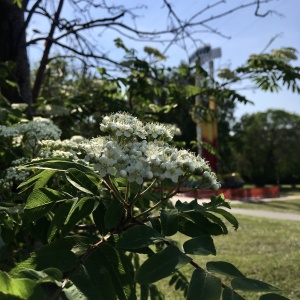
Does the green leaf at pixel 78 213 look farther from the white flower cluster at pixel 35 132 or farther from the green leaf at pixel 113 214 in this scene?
the white flower cluster at pixel 35 132

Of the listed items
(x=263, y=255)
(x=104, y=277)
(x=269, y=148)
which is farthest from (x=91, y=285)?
(x=269, y=148)

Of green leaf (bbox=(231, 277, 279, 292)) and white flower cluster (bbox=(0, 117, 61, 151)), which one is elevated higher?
white flower cluster (bbox=(0, 117, 61, 151))

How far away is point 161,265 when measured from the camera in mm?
950

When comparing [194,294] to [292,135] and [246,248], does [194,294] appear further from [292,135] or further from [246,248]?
→ [292,135]

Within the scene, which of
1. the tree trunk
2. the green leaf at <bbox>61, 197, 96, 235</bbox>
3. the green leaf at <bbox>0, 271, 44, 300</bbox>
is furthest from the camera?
the tree trunk

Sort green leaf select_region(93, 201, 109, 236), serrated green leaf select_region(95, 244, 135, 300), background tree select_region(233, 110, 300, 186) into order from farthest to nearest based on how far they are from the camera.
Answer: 1. background tree select_region(233, 110, 300, 186)
2. green leaf select_region(93, 201, 109, 236)
3. serrated green leaf select_region(95, 244, 135, 300)

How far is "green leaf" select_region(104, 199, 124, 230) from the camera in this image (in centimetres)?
119

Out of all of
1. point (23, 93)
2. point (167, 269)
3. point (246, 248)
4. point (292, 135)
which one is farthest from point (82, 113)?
point (292, 135)

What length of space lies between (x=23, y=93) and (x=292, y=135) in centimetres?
3341

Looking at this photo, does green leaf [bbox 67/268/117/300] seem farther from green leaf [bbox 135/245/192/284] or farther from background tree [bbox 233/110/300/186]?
background tree [bbox 233/110/300/186]

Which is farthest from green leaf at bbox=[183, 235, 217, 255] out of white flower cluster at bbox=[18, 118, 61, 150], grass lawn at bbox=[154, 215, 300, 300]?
grass lawn at bbox=[154, 215, 300, 300]

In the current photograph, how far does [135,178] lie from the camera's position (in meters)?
1.15

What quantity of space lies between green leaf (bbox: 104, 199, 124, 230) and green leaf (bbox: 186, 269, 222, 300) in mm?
302

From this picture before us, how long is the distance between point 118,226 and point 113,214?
0.29 feet
